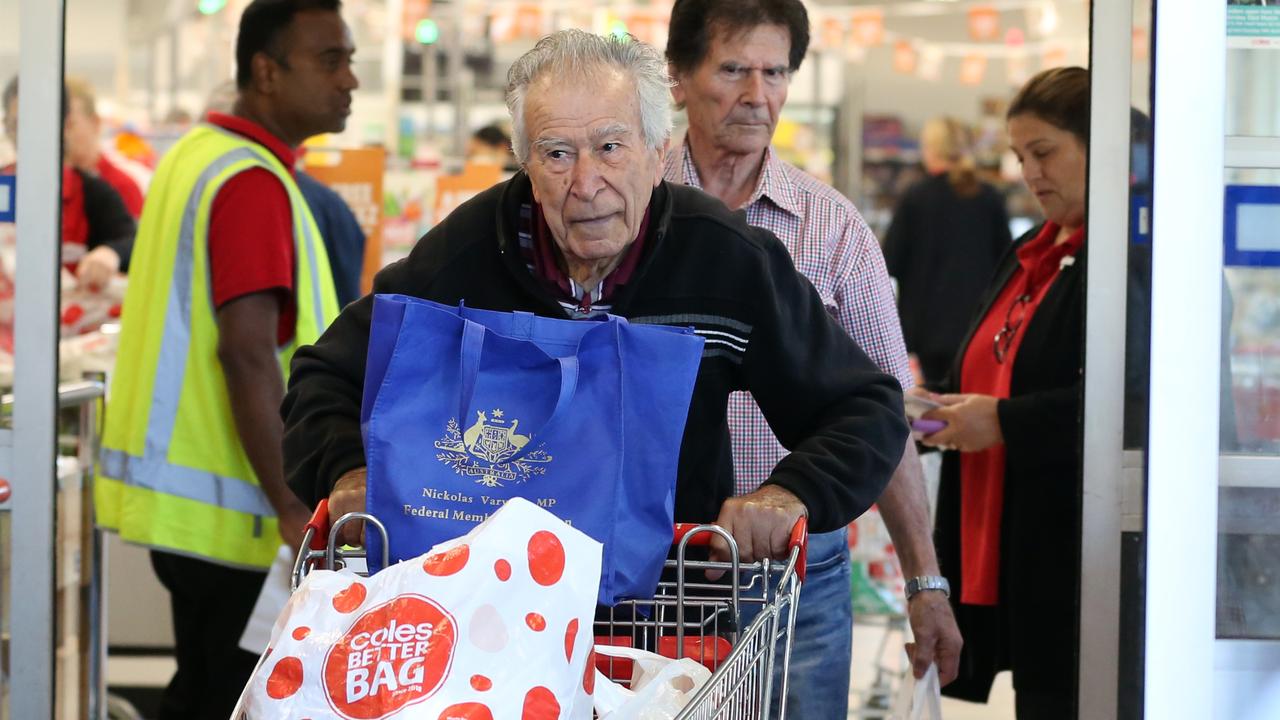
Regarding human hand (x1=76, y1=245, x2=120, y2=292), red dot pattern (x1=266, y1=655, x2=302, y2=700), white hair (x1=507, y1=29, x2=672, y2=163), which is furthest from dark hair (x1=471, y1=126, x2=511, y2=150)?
red dot pattern (x1=266, y1=655, x2=302, y2=700)

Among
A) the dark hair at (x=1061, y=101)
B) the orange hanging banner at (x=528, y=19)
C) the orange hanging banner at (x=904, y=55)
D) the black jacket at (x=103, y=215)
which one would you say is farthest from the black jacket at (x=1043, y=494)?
the orange hanging banner at (x=904, y=55)

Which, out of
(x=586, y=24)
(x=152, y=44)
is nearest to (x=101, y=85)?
(x=152, y=44)

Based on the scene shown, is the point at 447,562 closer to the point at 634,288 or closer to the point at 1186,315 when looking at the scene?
the point at 634,288

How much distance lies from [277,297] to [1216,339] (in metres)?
2.04

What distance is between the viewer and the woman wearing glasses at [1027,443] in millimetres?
3256

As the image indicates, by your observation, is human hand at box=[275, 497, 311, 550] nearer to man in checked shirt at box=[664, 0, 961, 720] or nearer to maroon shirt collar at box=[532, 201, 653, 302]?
man in checked shirt at box=[664, 0, 961, 720]

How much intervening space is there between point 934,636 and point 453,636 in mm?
1579

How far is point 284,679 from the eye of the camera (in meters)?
1.58

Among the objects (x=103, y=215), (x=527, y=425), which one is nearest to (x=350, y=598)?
(x=527, y=425)

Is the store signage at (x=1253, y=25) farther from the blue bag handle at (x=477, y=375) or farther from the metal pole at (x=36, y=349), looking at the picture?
the metal pole at (x=36, y=349)

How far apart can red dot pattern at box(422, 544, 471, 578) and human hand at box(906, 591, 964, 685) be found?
1.51 metres

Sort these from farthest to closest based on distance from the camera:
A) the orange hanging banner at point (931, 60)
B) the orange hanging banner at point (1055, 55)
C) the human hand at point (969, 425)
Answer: the orange hanging banner at point (931, 60)
the orange hanging banner at point (1055, 55)
the human hand at point (969, 425)

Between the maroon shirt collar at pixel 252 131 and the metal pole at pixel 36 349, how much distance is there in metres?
0.81

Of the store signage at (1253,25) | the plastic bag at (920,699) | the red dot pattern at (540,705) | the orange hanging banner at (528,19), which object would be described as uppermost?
the orange hanging banner at (528,19)
